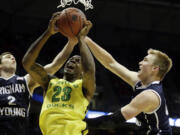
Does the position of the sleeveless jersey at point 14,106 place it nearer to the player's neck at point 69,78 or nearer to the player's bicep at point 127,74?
the player's neck at point 69,78

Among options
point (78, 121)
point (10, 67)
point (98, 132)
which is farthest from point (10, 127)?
point (98, 132)

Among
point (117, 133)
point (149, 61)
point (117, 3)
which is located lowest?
point (117, 133)

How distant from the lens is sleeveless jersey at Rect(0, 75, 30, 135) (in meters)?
4.20

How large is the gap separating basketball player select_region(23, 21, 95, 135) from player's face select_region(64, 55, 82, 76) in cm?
14

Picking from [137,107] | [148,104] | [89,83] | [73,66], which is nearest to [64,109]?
[89,83]

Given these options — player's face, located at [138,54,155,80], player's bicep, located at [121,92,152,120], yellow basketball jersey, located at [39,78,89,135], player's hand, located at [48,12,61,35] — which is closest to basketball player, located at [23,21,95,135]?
yellow basketball jersey, located at [39,78,89,135]

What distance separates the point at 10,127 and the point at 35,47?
134cm

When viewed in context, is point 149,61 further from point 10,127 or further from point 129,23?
point 129,23

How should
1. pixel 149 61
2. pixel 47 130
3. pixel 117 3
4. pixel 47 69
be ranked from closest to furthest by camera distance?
pixel 47 130 → pixel 149 61 → pixel 47 69 → pixel 117 3

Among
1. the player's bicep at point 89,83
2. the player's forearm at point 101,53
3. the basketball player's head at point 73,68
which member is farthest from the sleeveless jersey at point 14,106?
the player's bicep at point 89,83

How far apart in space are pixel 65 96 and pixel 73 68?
42 cm

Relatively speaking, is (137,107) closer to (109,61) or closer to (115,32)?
(109,61)

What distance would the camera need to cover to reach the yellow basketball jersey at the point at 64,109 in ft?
10.8

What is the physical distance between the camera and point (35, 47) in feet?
11.1
